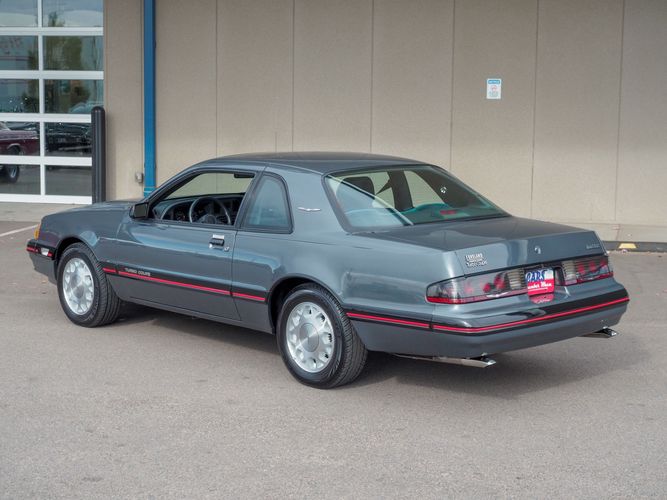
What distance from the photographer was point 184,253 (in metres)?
7.22

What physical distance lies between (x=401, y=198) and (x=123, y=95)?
983cm

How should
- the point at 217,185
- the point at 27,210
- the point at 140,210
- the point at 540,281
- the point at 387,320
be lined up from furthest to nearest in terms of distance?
the point at 27,210, the point at 217,185, the point at 140,210, the point at 540,281, the point at 387,320

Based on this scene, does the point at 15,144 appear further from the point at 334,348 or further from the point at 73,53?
the point at 334,348

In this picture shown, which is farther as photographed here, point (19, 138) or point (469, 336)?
point (19, 138)

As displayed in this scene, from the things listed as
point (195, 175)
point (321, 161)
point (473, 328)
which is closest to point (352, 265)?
point (473, 328)

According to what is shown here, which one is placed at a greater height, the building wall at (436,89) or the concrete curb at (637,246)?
the building wall at (436,89)

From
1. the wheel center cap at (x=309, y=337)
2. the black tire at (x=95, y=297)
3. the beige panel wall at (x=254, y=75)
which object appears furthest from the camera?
the beige panel wall at (x=254, y=75)

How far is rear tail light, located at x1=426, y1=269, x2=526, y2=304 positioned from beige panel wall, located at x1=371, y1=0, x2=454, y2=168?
9306mm

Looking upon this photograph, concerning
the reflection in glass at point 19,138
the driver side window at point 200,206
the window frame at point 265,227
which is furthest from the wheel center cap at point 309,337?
the reflection in glass at point 19,138

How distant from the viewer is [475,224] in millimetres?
6547

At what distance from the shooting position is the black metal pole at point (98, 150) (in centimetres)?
1540

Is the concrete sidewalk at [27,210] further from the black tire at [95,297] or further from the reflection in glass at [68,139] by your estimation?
the black tire at [95,297]

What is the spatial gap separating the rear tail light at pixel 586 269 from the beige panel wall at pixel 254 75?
935 centimetres

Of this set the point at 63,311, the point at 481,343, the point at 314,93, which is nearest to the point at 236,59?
the point at 314,93
